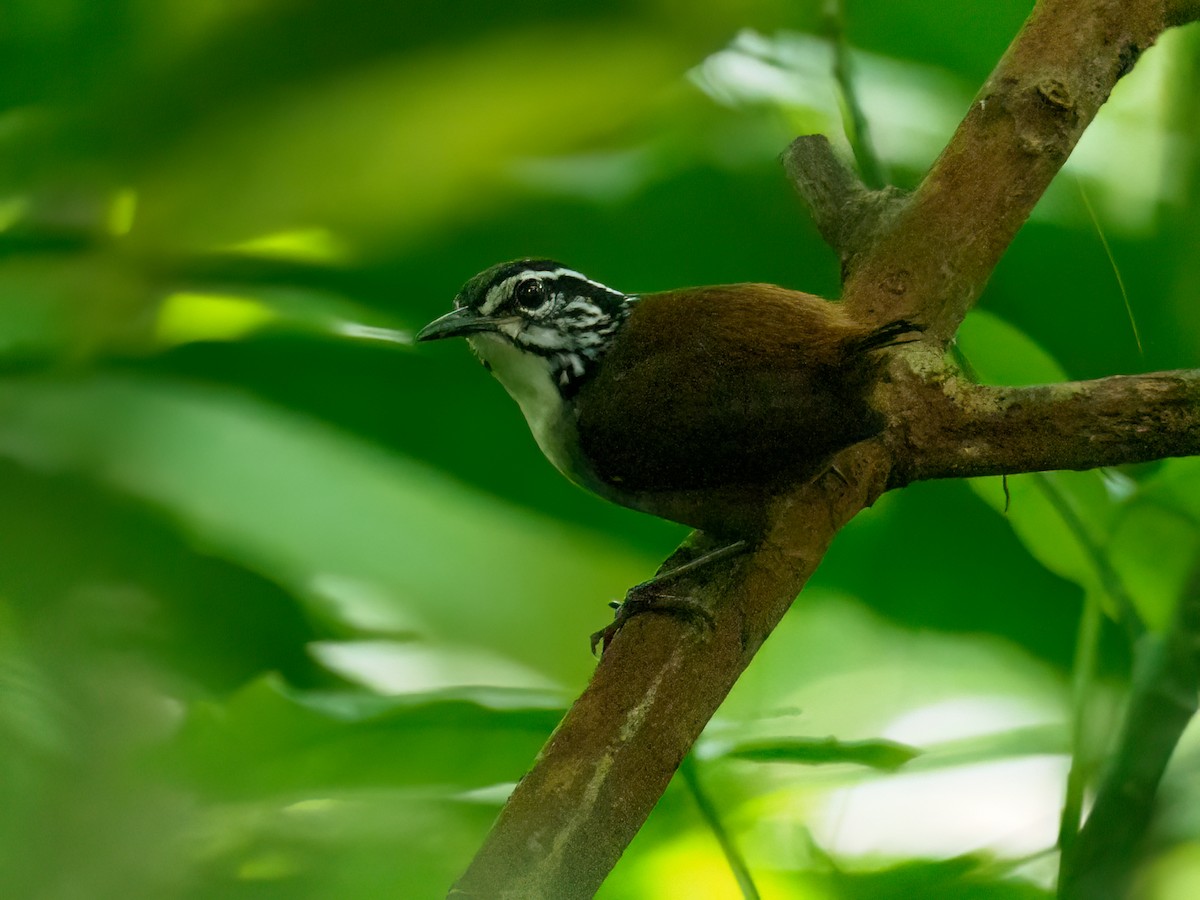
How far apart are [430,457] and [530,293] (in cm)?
27

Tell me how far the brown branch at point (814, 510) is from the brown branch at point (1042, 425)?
13 mm

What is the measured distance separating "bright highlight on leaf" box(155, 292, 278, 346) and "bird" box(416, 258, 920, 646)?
0.23 metres

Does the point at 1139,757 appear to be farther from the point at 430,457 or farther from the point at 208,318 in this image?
the point at 208,318

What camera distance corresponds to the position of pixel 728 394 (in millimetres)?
654

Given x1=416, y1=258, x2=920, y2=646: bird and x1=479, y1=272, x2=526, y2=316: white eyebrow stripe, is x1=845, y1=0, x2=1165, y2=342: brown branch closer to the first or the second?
x1=416, y1=258, x2=920, y2=646: bird

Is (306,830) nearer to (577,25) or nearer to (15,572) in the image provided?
(15,572)

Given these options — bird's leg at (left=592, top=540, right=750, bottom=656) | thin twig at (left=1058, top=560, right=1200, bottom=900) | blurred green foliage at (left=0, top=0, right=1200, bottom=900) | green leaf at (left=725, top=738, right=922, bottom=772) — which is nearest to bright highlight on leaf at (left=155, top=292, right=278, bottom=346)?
blurred green foliage at (left=0, top=0, right=1200, bottom=900)

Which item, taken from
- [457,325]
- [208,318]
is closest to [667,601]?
[457,325]

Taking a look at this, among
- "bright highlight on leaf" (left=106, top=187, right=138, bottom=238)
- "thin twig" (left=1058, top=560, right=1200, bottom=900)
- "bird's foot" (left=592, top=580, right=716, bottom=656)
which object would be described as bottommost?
"thin twig" (left=1058, top=560, right=1200, bottom=900)

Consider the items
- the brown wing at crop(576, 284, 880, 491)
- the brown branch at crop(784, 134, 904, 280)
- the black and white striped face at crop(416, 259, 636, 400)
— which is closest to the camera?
the brown wing at crop(576, 284, 880, 491)

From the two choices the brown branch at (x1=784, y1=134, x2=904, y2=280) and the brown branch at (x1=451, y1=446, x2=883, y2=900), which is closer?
the brown branch at (x1=451, y1=446, x2=883, y2=900)

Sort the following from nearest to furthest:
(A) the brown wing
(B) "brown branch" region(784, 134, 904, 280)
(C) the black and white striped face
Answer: (A) the brown wing
(C) the black and white striped face
(B) "brown branch" region(784, 134, 904, 280)

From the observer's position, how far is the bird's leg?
0.67 metres

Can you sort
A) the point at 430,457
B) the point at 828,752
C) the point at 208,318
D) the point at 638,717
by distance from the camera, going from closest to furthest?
1. the point at 638,717
2. the point at 828,752
3. the point at 208,318
4. the point at 430,457
